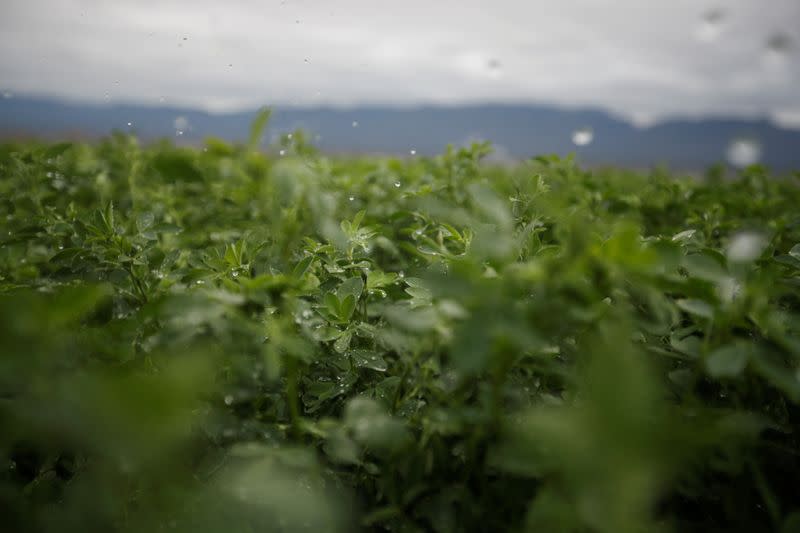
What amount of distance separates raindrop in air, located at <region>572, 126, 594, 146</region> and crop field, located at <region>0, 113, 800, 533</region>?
75 centimetres

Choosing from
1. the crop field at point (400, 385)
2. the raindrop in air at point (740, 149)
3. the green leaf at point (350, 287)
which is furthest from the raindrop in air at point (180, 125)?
the raindrop in air at point (740, 149)

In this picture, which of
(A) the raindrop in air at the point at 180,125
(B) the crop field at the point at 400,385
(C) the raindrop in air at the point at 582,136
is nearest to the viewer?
(B) the crop field at the point at 400,385

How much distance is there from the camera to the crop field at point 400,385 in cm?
58

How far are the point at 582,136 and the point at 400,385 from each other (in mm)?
1595

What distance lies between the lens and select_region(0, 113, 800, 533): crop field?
578mm

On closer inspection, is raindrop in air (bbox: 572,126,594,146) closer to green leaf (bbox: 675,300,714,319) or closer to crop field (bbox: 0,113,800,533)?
crop field (bbox: 0,113,800,533)

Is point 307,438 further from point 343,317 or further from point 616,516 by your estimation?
point 616,516

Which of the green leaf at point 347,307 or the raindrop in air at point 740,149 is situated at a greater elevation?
the raindrop in air at point 740,149

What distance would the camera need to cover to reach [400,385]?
3.26ft

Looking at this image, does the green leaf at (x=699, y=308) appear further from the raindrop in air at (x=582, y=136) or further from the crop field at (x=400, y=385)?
the raindrop in air at (x=582, y=136)

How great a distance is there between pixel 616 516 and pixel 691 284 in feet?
1.51

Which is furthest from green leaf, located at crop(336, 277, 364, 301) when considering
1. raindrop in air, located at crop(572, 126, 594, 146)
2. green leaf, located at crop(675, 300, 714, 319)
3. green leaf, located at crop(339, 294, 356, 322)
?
raindrop in air, located at crop(572, 126, 594, 146)

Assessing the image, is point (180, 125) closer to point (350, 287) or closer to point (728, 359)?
point (350, 287)

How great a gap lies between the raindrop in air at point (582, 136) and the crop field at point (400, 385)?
0.75 m
